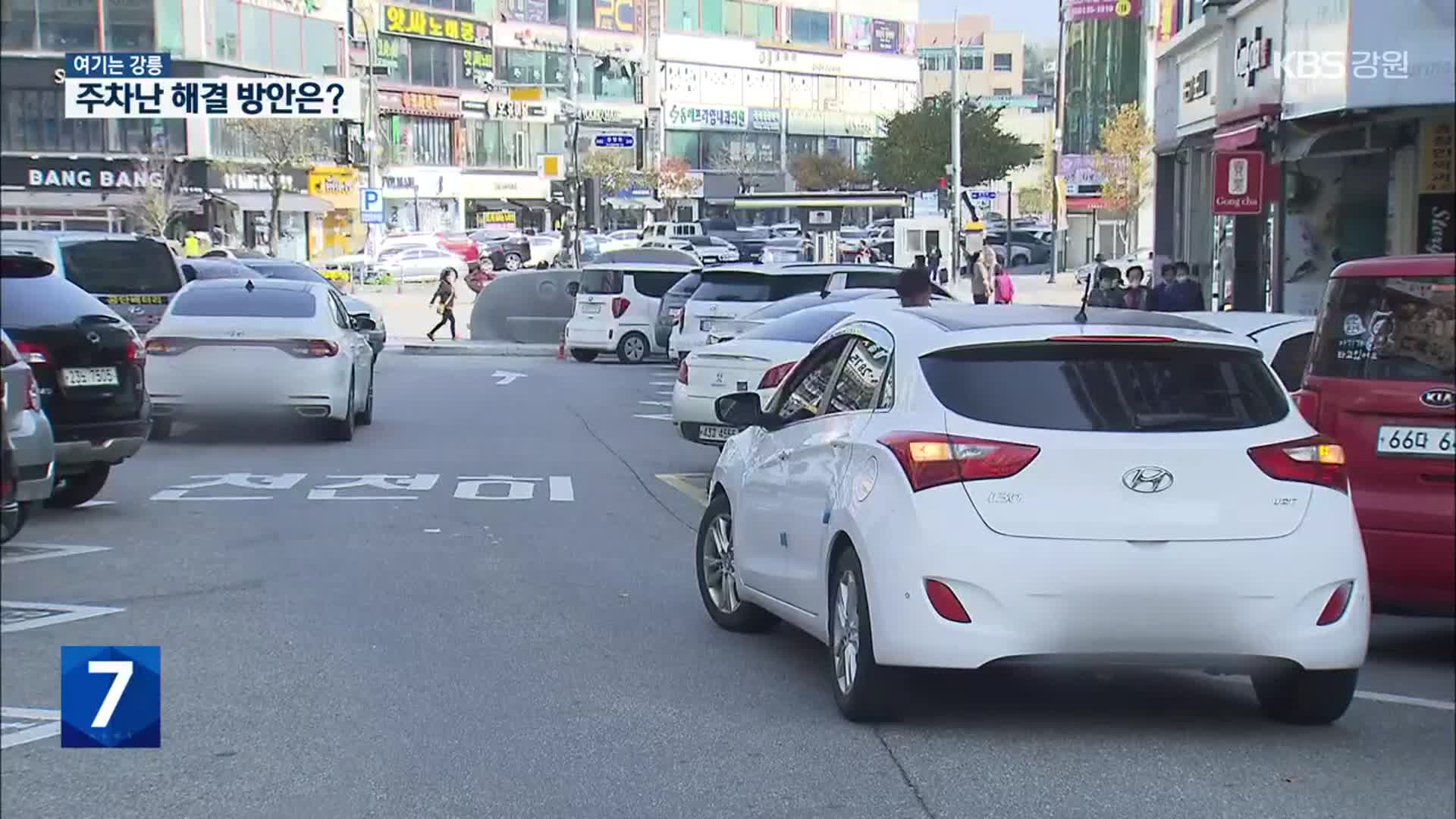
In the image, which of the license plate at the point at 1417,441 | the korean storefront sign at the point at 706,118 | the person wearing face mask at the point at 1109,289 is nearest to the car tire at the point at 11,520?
the license plate at the point at 1417,441

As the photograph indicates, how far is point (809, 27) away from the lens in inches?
2167

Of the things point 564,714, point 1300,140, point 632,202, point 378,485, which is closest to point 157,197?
point 564,714

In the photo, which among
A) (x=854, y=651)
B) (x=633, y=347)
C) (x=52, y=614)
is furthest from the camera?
(x=633, y=347)

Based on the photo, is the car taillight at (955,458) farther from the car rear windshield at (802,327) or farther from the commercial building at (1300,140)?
the car rear windshield at (802,327)

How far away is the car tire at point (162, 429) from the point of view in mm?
16234

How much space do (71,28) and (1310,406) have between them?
221 inches

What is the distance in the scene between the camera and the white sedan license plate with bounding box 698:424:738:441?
15469mm

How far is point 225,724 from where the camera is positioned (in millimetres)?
6504

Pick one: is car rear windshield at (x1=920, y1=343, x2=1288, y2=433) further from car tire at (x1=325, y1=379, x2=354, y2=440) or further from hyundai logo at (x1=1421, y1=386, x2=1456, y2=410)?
car tire at (x1=325, y1=379, x2=354, y2=440)

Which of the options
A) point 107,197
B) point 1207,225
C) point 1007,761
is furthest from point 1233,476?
point 1207,225

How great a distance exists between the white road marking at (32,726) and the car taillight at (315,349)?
1387cm

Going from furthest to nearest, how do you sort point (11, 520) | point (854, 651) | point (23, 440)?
point (854, 651) → point (23, 440) → point (11, 520)

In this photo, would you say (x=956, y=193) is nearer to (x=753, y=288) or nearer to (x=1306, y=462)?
(x=753, y=288)

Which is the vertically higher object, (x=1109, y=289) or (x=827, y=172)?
(x=827, y=172)
